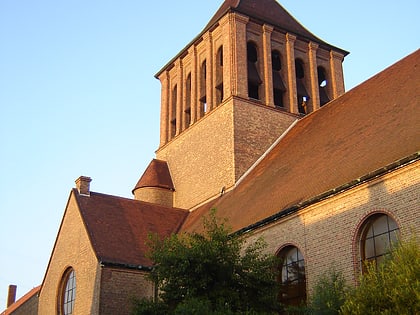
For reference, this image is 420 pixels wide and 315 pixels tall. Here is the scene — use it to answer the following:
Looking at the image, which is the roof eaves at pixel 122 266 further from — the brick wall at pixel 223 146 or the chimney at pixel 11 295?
the chimney at pixel 11 295

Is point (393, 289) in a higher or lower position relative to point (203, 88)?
lower

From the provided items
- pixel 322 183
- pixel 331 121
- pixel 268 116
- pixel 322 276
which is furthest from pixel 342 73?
pixel 322 276

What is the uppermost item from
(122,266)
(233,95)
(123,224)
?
(233,95)

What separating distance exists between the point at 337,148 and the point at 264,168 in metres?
5.30

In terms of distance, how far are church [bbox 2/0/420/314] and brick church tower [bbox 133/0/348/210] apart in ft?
0.20

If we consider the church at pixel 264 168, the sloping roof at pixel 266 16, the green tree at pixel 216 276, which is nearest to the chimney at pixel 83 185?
the church at pixel 264 168

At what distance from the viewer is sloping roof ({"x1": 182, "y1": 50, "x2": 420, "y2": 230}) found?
15.9 meters

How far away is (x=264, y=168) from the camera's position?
23562 millimetres

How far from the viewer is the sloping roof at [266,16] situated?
28.5 metres

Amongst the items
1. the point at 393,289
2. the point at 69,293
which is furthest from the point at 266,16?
the point at 393,289

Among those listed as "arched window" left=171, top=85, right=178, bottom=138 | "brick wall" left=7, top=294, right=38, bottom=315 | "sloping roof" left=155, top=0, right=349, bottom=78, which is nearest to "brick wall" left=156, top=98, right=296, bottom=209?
"arched window" left=171, top=85, right=178, bottom=138

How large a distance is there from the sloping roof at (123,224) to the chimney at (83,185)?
7.9 inches

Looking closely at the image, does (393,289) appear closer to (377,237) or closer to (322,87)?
(377,237)

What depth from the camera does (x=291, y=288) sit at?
17.0 m
